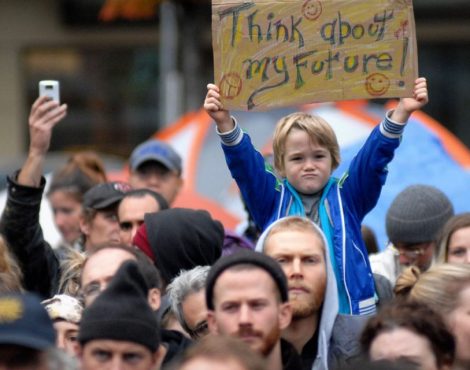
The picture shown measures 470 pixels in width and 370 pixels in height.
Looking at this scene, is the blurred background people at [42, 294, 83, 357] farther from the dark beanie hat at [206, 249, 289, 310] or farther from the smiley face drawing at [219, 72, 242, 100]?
the smiley face drawing at [219, 72, 242, 100]

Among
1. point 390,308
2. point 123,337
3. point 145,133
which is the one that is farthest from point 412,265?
point 145,133

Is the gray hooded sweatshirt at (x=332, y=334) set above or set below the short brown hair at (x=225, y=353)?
above

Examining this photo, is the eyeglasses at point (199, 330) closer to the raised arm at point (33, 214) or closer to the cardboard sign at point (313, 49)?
the cardboard sign at point (313, 49)

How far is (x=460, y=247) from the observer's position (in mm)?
7168

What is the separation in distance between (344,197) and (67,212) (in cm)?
315

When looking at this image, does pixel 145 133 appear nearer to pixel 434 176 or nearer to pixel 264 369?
pixel 434 176

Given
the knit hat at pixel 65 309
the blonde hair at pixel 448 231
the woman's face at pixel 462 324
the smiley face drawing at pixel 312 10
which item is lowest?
the woman's face at pixel 462 324

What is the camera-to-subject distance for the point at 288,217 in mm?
6273

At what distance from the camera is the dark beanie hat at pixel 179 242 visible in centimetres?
695

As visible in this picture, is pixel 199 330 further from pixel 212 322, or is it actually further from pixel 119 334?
pixel 119 334

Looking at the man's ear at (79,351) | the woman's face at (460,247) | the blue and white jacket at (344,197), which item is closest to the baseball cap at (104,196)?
the blue and white jacket at (344,197)

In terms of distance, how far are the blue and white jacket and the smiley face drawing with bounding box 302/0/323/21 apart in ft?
1.89

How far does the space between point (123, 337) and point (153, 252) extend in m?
1.83

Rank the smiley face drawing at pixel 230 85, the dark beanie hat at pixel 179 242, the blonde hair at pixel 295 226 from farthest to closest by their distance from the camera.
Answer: the dark beanie hat at pixel 179 242 < the smiley face drawing at pixel 230 85 < the blonde hair at pixel 295 226
